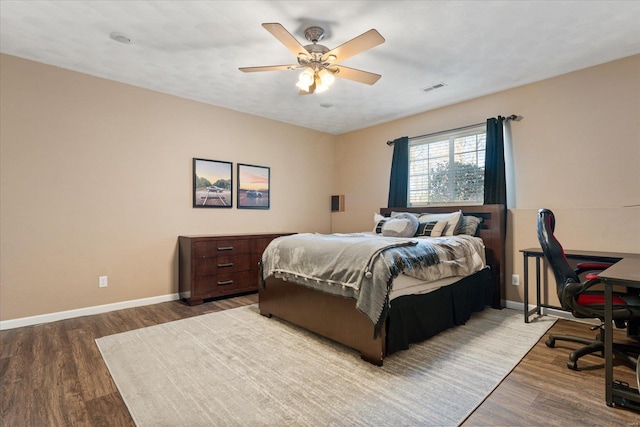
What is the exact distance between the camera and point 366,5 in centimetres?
237

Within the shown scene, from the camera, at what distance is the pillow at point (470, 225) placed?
3.79 meters

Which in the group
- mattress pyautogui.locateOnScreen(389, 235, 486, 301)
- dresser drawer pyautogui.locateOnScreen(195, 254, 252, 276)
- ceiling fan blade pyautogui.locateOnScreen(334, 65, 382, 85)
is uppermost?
ceiling fan blade pyautogui.locateOnScreen(334, 65, 382, 85)

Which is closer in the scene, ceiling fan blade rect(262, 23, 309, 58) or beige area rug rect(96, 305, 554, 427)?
beige area rug rect(96, 305, 554, 427)

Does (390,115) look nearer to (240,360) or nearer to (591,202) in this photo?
(591,202)

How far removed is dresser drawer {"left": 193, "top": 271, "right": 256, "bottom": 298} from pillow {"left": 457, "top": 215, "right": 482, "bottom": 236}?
2.84m

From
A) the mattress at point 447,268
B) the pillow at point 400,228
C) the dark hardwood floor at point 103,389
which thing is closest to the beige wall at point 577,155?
the mattress at point 447,268

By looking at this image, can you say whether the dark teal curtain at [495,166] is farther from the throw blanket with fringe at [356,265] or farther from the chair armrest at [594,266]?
the throw blanket with fringe at [356,265]

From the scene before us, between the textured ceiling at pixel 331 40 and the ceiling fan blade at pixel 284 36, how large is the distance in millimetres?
259

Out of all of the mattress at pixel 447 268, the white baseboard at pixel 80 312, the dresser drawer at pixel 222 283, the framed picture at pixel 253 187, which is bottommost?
the white baseboard at pixel 80 312

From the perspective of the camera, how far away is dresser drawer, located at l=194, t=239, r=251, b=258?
3.92 metres

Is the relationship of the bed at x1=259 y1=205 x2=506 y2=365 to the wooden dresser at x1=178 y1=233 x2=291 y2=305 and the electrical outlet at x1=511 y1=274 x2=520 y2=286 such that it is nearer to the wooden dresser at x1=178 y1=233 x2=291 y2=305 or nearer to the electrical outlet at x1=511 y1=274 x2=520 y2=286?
the electrical outlet at x1=511 y1=274 x2=520 y2=286

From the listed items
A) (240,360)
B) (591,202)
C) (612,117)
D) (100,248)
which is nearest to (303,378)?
(240,360)

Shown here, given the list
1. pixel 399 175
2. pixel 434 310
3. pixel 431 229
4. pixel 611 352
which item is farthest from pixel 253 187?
pixel 611 352

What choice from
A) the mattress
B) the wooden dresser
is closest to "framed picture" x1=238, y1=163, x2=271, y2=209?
the wooden dresser
